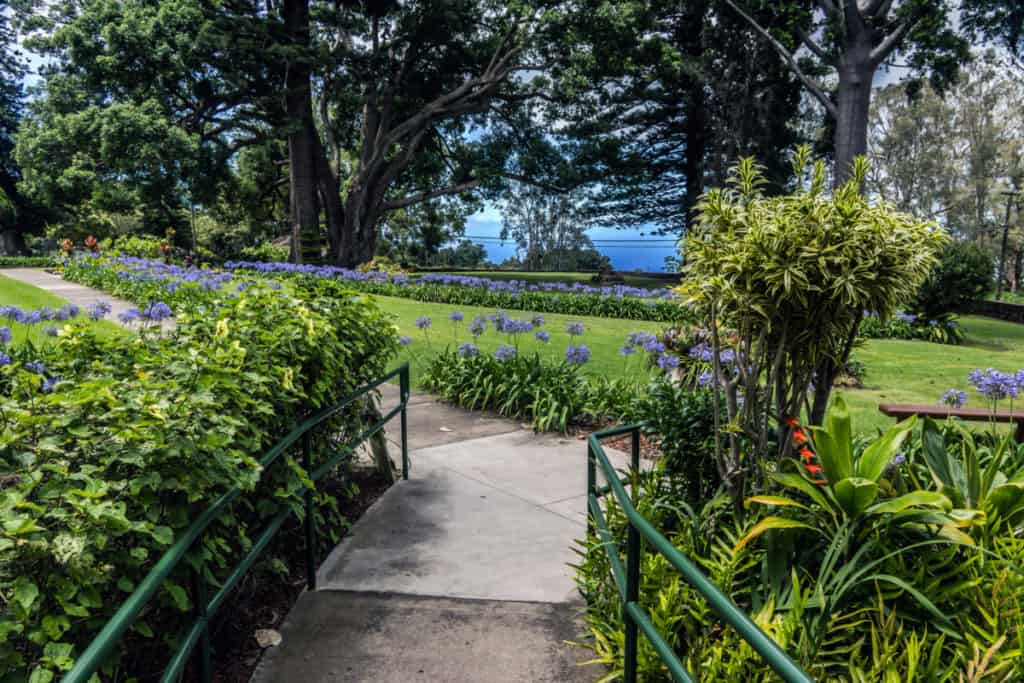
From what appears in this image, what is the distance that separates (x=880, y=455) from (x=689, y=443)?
3.80ft

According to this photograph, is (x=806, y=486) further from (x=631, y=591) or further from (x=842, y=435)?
(x=631, y=591)

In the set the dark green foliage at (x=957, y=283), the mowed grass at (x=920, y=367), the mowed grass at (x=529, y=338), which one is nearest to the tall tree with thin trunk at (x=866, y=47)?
the dark green foliage at (x=957, y=283)

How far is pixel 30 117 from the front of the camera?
27484 mm

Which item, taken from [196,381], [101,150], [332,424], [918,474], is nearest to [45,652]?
[196,381]

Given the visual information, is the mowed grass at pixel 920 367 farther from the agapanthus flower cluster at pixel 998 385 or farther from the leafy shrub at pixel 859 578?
the leafy shrub at pixel 859 578

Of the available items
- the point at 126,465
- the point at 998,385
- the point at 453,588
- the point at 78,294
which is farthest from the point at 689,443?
the point at 78,294

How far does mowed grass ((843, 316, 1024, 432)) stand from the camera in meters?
8.28

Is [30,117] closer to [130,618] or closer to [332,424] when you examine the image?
[332,424]

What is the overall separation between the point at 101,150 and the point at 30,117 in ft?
27.8

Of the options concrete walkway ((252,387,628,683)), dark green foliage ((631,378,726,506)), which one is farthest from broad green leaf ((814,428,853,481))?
concrete walkway ((252,387,628,683))

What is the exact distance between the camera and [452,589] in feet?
10.8

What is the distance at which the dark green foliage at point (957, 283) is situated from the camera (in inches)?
573

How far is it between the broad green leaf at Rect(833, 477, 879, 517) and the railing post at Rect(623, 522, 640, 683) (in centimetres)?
77

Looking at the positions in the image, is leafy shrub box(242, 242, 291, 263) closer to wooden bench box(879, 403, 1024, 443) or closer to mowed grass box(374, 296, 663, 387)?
mowed grass box(374, 296, 663, 387)
